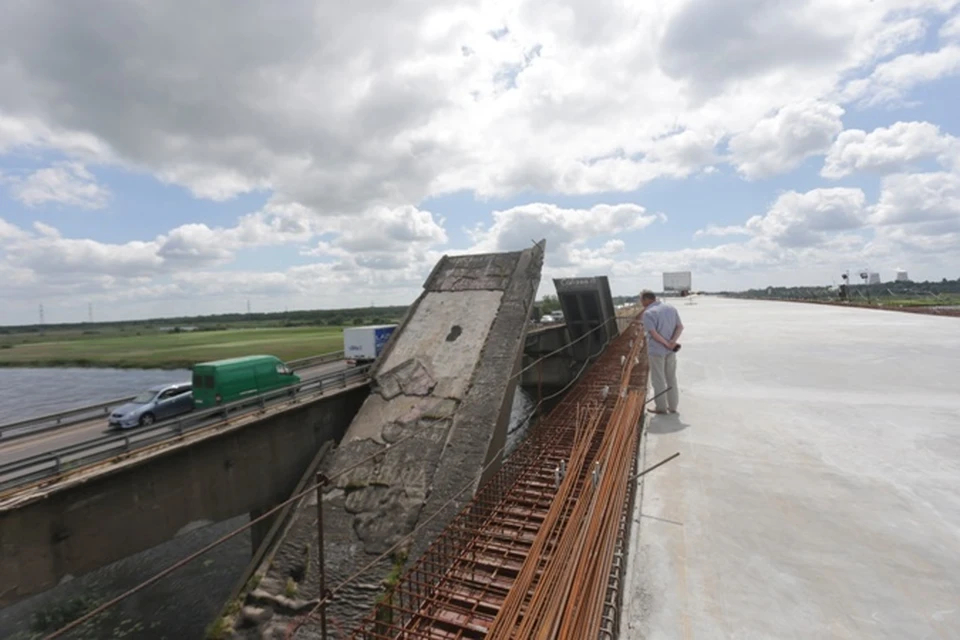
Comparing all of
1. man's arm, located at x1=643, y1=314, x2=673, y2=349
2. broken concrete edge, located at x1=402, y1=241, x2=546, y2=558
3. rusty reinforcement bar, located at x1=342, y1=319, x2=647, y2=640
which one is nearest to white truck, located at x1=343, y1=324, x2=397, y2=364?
broken concrete edge, located at x1=402, y1=241, x2=546, y2=558

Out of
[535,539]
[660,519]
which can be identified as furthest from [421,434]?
[660,519]

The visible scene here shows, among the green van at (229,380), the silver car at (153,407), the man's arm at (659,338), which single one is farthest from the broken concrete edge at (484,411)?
the silver car at (153,407)

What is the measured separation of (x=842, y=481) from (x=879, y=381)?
15.7ft

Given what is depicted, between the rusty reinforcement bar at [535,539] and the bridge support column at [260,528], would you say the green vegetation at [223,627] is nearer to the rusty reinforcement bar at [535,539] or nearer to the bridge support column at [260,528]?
the bridge support column at [260,528]

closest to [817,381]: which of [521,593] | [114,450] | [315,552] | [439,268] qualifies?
[521,593]

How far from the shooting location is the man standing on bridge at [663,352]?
19.8 feet

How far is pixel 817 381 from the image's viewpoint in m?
7.47

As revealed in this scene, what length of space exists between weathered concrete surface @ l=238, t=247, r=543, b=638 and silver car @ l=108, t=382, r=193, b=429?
5378 mm

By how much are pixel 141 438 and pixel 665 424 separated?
925 cm

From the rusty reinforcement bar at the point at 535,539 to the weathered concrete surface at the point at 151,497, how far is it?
4083 mm

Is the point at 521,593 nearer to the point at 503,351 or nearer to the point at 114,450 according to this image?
the point at 114,450

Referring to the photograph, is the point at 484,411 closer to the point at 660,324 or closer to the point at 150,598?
the point at 660,324

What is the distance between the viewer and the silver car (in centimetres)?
1079

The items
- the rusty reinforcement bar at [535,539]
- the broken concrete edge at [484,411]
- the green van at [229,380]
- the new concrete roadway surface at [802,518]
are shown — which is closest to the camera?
the new concrete roadway surface at [802,518]
